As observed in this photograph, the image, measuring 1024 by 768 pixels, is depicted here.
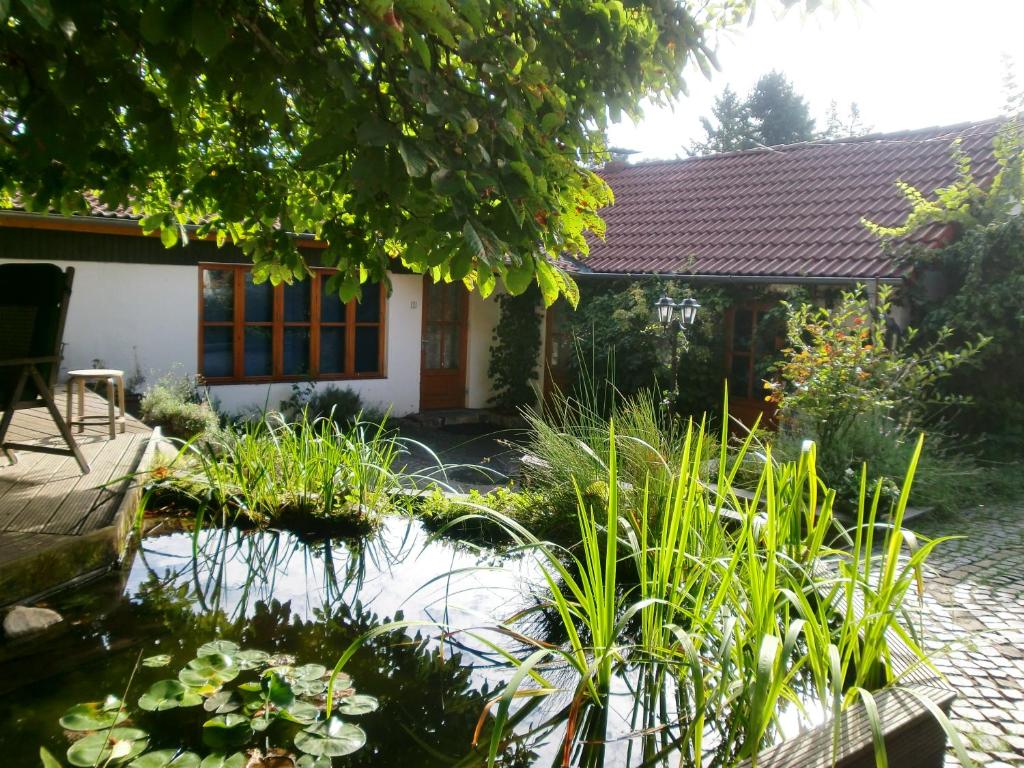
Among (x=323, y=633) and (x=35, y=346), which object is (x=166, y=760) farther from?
(x=35, y=346)

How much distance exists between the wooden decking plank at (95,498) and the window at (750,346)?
7539 mm

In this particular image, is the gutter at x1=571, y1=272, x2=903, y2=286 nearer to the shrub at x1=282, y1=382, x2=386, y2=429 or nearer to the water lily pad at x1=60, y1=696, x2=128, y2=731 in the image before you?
the shrub at x1=282, y1=382, x2=386, y2=429

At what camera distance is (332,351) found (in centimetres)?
1170

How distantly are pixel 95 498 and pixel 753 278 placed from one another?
327 inches

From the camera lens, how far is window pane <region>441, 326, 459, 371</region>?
1322 centimetres

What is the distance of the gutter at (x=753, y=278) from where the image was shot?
9.30 metres

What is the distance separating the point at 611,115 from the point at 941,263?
7.27 metres

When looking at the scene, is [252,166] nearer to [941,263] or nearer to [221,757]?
[221,757]

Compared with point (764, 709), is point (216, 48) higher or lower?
higher

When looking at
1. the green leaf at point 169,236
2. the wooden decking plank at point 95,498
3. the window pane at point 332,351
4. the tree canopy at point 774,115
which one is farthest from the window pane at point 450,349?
the tree canopy at point 774,115

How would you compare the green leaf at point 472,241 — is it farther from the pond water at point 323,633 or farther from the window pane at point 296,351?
the window pane at point 296,351

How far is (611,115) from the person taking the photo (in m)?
3.15

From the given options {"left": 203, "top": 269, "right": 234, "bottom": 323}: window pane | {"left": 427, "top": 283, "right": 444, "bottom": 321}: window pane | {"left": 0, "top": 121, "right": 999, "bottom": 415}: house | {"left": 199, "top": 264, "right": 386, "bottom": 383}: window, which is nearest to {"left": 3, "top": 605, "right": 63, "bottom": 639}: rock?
{"left": 0, "top": 121, "right": 999, "bottom": 415}: house

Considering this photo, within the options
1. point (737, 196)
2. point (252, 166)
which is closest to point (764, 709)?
point (252, 166)
